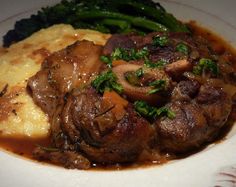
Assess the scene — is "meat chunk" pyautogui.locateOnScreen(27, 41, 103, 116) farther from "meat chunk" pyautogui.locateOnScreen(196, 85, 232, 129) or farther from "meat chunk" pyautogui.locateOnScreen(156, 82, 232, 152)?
"meat chunk" pyautogui.locateOnScreen(196, 85, 232, 129)

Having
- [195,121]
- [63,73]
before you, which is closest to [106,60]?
[63,73]

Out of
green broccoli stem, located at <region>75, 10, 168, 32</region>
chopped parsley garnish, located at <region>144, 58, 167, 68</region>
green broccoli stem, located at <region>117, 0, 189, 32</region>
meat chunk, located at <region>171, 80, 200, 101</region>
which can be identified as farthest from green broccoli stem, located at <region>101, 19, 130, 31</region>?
meat chunk, located at <region>171, 80, 200, 101</region>

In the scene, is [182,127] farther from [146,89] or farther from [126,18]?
[126,18]

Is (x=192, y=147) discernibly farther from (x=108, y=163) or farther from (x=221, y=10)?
(x=221, y=10)

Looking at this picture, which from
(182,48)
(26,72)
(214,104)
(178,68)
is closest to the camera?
(214,104)

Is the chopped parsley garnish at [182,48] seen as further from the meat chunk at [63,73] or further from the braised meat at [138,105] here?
the meat chunk at [63,73]

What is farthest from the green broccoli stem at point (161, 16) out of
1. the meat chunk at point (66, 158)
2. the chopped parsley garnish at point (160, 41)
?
the meat chunk at point (66, 158)
